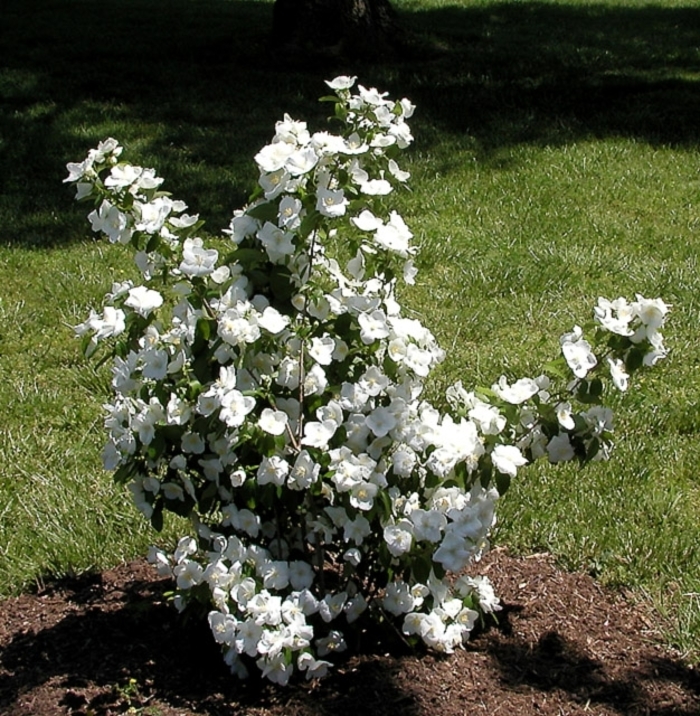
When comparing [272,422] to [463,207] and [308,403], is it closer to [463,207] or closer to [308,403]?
[308,403]

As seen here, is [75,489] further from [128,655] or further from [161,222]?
[161,222]

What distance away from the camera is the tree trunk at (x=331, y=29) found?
33.6 ft

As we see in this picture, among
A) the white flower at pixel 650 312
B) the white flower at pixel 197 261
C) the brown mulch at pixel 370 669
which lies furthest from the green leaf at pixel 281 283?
the brown mulch at pixel 370 669

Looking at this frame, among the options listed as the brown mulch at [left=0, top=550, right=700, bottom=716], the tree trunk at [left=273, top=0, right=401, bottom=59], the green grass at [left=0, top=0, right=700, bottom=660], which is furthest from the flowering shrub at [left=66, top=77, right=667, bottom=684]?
the tree trunk at [left=273, top=0, right=401, bottom=59]

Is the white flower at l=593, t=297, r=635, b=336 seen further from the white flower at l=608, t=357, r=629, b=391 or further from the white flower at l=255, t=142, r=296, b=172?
the white flower at l=255, t=142, r=296, b=172

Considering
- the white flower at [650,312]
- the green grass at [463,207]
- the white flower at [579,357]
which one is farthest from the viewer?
the green grass at [463,207]

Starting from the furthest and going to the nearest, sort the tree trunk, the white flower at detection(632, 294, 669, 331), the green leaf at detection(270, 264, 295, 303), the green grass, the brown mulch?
the tree trunk
the green grass
the brown mulch
the green leaf at detection(270, 264, 295, 303)
the white flower at detection(632, 294, 669, 331)

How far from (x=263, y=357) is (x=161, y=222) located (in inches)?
16.4

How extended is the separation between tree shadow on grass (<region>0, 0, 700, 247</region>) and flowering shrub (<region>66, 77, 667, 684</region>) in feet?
13.8

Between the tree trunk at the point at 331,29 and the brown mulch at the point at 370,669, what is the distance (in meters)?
7.81

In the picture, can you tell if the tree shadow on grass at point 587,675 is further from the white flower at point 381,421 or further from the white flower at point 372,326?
the white flower at point 372,326

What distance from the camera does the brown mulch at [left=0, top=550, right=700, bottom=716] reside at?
2816 mm

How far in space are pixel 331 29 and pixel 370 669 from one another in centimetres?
834

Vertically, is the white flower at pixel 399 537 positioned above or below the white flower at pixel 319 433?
below
